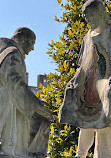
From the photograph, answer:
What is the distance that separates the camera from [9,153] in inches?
230

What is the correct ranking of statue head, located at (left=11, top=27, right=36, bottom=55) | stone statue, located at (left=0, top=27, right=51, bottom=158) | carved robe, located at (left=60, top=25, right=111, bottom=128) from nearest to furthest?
1. carved robe, located at (left=60, top=25, right=111, bottom=128)
2. stone statue, located at (left=0, top=27, right=51, bottom=158)
3. statue head, located at (left=11, top=27, right=36, bottom=55)

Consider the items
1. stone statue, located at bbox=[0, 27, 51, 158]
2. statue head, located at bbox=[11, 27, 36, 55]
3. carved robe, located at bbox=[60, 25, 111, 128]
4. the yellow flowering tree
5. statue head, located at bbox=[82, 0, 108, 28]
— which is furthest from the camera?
the yellow flowering tree

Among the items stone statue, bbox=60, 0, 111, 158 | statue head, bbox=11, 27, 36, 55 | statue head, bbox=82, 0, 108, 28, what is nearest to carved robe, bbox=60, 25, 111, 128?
stone statue, bbox=60, 0, 111, 158

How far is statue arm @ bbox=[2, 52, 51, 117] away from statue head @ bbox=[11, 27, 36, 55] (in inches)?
25.7

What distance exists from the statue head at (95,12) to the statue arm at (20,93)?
142 centimetres

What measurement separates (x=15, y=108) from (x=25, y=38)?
4.53 feet

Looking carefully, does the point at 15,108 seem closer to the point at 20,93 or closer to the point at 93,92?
the point at 20,93

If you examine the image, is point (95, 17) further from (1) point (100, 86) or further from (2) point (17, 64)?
(2) point (17, 64)

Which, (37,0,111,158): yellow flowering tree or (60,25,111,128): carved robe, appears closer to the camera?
(60,25,111,128): carved robe

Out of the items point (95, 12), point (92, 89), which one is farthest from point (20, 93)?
point (95, 12)

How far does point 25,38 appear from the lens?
6852 millimetres

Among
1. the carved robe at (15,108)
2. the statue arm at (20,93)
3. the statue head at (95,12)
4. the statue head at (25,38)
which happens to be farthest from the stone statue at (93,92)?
the statue head at (25,38)

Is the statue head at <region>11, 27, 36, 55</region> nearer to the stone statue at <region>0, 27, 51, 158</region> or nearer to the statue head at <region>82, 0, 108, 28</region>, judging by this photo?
the stone statue at <region>0, 27, 51, 158</region>

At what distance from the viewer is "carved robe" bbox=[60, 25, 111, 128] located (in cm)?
552
